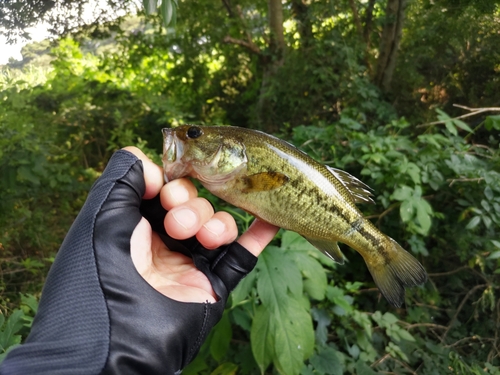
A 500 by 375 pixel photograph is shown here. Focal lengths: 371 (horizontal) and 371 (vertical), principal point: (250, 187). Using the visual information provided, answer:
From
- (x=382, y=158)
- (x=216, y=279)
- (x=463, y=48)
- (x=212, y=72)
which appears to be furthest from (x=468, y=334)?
(x=212, y=72)

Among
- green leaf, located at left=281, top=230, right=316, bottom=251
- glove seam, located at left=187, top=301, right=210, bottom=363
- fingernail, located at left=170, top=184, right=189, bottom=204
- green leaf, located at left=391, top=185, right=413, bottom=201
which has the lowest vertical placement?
green leaf, located at left=391, top=185, right=413, bottom=201

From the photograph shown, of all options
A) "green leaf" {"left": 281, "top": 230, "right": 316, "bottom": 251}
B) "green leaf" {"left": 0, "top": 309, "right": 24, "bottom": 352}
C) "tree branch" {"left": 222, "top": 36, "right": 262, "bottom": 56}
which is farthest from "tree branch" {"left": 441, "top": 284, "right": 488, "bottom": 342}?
"tree branch" {"left": 222, "top": 36, "right": 262, "bottom": 56}

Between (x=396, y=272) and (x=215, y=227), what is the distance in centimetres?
92

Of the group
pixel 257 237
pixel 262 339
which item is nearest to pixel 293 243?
pixel 257 237

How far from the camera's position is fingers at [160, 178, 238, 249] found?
1.40m

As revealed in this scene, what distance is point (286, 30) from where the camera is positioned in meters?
7.00

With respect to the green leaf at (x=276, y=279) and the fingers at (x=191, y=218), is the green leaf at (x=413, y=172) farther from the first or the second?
the fingers at (x=191, y=218)

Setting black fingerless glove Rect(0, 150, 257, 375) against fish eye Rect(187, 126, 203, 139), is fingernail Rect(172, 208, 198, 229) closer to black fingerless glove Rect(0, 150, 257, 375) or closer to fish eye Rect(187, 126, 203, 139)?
black fingerless glove Rect(0, 150, 257, 375)

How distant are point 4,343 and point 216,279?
88 centimetres

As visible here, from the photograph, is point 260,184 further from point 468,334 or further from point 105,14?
point 105,14

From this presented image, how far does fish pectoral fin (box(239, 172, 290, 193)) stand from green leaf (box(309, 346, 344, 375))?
138cm

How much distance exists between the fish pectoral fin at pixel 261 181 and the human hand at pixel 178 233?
16cm

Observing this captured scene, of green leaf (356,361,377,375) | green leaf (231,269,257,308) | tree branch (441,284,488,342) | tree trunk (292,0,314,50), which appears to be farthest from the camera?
tree trunk (292,0,314,50)

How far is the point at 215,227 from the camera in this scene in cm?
151
